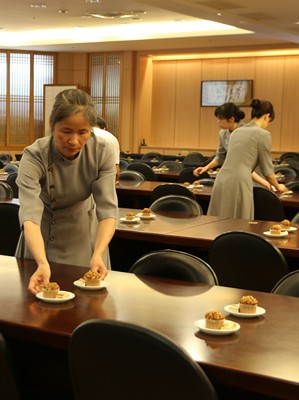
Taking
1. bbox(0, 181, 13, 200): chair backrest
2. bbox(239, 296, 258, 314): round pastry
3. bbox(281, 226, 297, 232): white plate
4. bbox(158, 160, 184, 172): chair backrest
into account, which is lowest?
bbox(158, 160, 184, 172): chair backrest

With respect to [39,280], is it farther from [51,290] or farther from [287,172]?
[287,172]

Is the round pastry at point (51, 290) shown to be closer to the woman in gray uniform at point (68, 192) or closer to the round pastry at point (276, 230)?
the woman in gray uniform at point (68, 192)

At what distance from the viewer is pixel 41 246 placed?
2.88 meters

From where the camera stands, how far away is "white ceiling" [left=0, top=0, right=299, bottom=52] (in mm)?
10548

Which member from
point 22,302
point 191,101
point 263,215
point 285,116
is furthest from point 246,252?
point 191,101

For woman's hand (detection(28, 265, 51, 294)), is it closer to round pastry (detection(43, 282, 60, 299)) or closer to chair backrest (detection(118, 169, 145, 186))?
round pastry (detection(43, 282, 60, 299))

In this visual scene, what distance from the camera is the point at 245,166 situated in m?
5.79

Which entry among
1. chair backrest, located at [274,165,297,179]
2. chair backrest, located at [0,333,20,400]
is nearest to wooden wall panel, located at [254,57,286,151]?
chair backrest, located at [274,165,297,179]

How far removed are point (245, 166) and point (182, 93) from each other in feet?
35.9

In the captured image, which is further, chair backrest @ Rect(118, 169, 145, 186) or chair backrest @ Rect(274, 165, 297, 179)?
chair backrest @ Rect(274, 165, 297, 179)

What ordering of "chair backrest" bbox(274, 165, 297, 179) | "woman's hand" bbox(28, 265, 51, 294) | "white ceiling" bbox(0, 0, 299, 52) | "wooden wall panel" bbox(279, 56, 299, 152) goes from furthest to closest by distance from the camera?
"wooden wall panel" bbox(279, 56, 299, 152) < "white ceiling" bbox(0, 0, 299, 52) < "chair backrest" bbox(274, 165, 297, 179) < "woman's hand" bbox(28, 265, 51, 294)

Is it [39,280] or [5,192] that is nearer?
[39,280]

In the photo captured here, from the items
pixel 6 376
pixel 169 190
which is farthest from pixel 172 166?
pixel 6 376

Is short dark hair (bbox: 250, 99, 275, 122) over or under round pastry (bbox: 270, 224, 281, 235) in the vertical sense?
over
